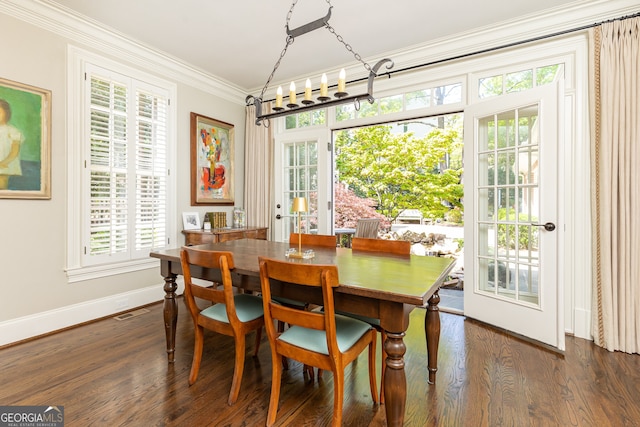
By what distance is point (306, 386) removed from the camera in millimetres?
1952

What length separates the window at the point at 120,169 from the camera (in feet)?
9.78

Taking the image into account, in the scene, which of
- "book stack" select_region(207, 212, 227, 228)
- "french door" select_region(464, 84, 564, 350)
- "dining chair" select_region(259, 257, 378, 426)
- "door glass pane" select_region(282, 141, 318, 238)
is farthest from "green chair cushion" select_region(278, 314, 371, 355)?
"book stack" select_region(207, 212, 227, 228)

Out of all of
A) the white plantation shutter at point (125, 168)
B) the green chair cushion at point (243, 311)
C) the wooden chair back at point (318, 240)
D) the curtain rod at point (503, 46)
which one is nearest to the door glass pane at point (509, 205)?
the curtain rod at point (503, 46)

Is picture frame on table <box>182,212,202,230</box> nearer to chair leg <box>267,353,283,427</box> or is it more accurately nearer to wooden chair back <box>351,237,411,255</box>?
wooden chair back <box>351,237,411,255</box>

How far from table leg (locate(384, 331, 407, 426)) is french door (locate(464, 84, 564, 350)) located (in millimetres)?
1797

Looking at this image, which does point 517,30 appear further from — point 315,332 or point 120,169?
point 120,169

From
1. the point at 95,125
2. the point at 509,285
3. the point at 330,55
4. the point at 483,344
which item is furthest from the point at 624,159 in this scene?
the point at 95,125

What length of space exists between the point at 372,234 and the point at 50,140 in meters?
4.83

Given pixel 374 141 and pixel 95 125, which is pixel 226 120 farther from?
pixel 374 141

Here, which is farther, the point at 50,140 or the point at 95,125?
the point at 95,125

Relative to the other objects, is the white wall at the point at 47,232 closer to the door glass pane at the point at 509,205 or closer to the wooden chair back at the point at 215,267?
the wooden chair back at the point at 215,267

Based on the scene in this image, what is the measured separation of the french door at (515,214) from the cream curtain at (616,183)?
1.32 ft

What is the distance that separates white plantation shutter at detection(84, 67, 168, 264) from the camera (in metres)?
3.07

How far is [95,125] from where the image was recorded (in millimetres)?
3062
